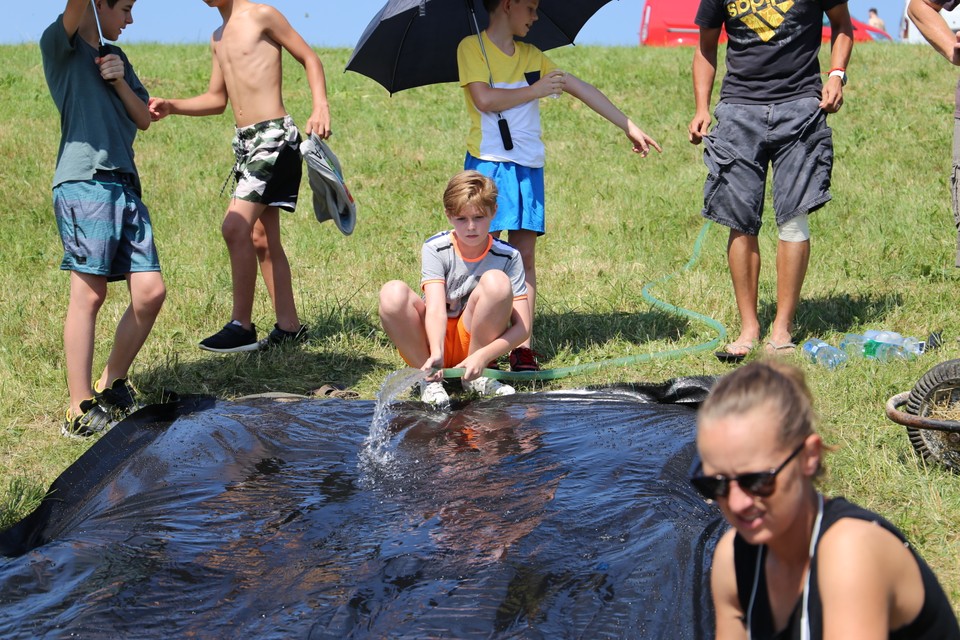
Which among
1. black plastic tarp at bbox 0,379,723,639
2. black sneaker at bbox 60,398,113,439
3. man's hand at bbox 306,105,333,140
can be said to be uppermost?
man's hand at bbox 306,105,333,140

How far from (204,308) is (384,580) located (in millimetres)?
3933

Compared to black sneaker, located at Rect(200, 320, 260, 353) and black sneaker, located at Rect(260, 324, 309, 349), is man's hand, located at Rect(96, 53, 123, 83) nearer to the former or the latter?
black sneaker, located at Rect(200, 320, 260, 353)

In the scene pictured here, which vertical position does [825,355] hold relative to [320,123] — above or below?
below

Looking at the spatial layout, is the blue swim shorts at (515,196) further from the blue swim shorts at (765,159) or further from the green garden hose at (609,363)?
the blue swim shorts at (765,159)

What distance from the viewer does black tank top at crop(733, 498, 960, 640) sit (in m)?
1.81

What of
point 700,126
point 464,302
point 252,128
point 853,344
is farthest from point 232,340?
point 853,344

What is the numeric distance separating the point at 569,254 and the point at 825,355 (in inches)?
119

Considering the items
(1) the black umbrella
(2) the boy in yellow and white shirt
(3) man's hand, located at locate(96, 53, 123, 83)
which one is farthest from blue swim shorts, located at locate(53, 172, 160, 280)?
(2) the boy in yellow and white shirt

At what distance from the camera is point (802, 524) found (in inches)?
73.0

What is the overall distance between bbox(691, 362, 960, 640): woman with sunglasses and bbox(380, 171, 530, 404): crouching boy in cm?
292

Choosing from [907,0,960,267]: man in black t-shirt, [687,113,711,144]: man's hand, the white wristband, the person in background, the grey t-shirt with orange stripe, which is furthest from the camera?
[687,113,711,144]: man's hand

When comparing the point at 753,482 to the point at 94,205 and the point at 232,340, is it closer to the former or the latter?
the point at 94,205

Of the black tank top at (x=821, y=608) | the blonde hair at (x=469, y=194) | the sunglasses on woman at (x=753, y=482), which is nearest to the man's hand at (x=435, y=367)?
the blonde hair at (x=469, y=194)

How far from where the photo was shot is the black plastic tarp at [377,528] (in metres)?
2.70
